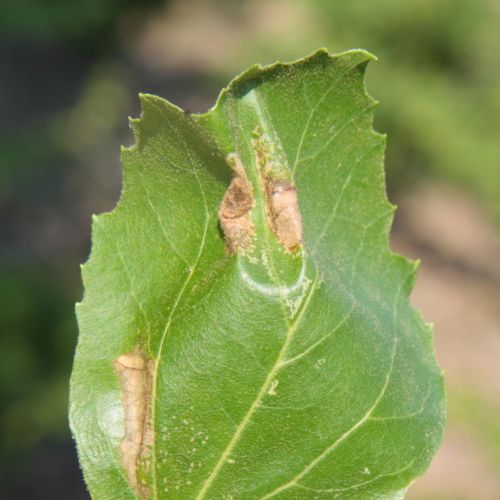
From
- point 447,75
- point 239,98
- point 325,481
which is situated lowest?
point 325,481

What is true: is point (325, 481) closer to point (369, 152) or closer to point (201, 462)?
point (201, 462)

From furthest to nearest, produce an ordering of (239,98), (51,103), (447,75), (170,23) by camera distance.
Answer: (170,23), (51,103), (447,75), (239,98)

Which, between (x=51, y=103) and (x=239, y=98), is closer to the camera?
(x=239, y=98)

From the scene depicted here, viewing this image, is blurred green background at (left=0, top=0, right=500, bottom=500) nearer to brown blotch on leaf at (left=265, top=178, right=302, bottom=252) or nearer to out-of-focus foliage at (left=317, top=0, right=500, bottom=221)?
out-of-focus foliage at (left=317, top=0, right=500, bottom=221)

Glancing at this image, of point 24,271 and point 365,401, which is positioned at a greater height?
point 24,271

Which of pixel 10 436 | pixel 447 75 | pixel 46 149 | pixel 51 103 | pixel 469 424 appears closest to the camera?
pixel 10 436

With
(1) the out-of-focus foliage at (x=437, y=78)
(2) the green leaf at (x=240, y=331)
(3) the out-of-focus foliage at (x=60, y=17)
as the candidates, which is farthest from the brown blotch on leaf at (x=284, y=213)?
(3) the out-of-focus foliage at (x=60, y=17)

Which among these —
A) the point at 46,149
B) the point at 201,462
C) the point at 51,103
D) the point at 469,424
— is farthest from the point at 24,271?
the point at 201,462
